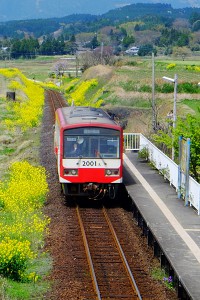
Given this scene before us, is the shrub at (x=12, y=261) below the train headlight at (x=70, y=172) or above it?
below

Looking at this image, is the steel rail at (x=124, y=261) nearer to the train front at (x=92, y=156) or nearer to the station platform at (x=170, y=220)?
the station platform at (x=170, y=220)

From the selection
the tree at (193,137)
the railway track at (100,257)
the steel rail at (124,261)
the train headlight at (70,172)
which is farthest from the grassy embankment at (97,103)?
the tree at (193,137)

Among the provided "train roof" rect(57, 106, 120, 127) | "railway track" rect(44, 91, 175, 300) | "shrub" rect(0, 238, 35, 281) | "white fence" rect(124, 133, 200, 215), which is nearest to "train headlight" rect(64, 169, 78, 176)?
"railway track" rect(44, 91, 175, 300)

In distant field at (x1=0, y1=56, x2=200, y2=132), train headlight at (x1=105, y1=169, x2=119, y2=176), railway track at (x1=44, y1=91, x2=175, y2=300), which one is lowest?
distant field at (x1=0, y1=56, x2=200, y2=132)

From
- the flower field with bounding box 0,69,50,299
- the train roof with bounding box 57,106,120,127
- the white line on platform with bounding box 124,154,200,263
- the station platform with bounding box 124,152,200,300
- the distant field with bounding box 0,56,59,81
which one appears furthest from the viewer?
the distant field with bounding box 0,56,59,81

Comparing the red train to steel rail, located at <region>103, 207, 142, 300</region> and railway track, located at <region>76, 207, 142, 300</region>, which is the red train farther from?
steel rail, located at <region>103, 207, 142, 300</region>

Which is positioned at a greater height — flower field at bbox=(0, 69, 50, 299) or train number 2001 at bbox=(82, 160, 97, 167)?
train number 2001 at bbox=(82, 160, 97, 167)

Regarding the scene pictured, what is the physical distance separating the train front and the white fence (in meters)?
1.83

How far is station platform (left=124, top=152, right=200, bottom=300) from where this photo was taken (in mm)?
12484

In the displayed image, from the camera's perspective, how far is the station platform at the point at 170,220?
41.0 feet

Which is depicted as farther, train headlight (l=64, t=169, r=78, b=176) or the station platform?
train headlight (l=64, t=169, r=78, b=176)

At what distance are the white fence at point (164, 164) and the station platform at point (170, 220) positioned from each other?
23cm

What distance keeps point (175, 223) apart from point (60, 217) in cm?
369

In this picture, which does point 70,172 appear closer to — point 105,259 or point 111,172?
point 111,172
